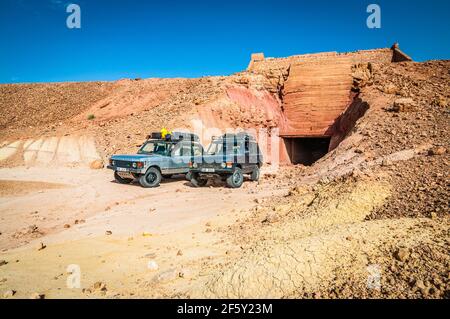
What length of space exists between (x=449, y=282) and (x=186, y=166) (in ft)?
33.4

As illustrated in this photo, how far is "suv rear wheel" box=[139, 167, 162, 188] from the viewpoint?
1169 centimetres

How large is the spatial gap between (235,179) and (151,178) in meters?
3.01

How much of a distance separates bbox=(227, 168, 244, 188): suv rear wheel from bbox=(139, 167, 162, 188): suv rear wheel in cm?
259

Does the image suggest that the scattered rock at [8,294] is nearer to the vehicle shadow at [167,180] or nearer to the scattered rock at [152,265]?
the scattered rock at [152,265]

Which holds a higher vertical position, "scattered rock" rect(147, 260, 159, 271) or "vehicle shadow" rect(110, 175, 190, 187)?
"vehicle shadow" rect(110, 175, 190, 187)

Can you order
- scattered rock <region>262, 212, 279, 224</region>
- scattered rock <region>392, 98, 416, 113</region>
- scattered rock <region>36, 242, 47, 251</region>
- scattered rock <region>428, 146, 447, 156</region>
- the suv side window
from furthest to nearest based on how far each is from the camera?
scattered rock <region>392, 98, 416, 113</region>, the suv side window, scattered rock <region>428, 146, 447, 156</region>, scattered rock <region>262, 212, 279, 224</region>, scattered rock <region>36, 242, 47, 251</region>

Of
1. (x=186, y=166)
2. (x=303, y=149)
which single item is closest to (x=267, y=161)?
(x=303, y=149)

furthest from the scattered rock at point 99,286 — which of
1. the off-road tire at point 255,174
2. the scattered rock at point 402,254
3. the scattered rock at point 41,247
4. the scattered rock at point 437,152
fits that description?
the off-road tire at point 255,174

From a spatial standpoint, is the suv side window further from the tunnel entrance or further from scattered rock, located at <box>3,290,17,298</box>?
the tunnel entrance

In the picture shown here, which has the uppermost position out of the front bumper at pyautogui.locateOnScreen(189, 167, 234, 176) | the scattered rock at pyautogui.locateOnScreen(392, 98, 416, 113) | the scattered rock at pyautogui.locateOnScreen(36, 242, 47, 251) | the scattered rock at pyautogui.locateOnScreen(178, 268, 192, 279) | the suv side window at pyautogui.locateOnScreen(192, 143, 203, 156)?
the scattered rock at pyautogui.locateOnScreen(392, 98, 416, 113)

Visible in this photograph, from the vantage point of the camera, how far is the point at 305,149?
2508 centimetres

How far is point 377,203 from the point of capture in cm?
636

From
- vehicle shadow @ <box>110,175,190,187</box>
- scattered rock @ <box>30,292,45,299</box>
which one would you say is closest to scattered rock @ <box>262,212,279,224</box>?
scattered rock @ <box>30,292,45,299</box>

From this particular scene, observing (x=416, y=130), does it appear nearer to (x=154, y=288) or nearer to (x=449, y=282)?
(x=449, y=282)
